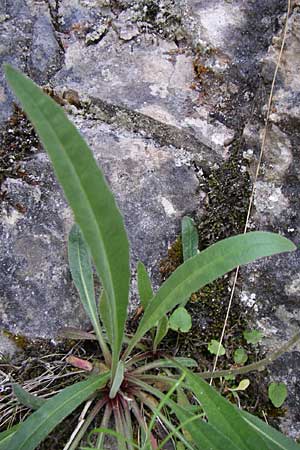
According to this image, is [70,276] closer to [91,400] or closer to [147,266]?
[147,266]

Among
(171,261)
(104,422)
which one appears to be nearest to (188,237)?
(171,261)

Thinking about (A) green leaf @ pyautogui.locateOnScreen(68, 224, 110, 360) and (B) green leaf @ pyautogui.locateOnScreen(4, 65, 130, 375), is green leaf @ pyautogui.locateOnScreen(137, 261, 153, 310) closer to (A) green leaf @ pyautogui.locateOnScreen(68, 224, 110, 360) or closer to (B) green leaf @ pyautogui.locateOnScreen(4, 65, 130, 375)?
(A) green leaf @ pyautogui.locateOnScreen(68, 224, 110, 360)

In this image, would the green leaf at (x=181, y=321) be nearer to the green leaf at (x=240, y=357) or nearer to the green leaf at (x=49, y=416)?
the green leaf at (x=240, y=357)

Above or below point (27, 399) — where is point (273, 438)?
above

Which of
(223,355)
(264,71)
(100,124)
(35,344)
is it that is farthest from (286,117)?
(35,344)

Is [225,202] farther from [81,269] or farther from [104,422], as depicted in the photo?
[104,422]

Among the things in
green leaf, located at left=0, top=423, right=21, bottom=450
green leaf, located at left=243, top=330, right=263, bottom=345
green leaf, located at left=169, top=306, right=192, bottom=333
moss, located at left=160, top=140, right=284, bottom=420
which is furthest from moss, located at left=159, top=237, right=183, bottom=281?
green leaf, located at left=0, top=423, right=21, bottom=450

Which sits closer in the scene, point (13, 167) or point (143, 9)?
point (13, 167)
